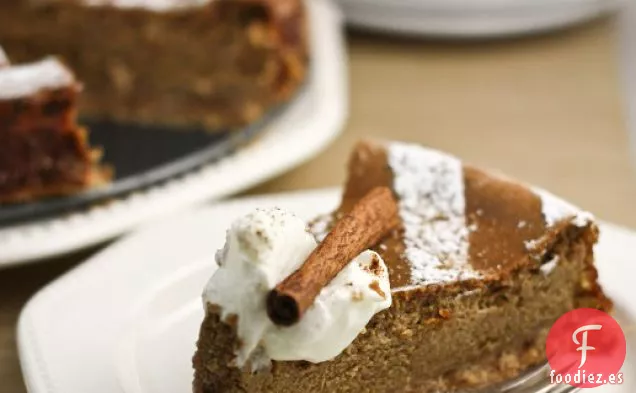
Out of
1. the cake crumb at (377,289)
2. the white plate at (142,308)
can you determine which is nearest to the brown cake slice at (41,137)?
the white plate at (142,308)

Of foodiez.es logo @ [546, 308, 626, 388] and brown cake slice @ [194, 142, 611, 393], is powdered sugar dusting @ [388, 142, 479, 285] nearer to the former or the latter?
brown cake slice @ [194, 142, 611, 393]

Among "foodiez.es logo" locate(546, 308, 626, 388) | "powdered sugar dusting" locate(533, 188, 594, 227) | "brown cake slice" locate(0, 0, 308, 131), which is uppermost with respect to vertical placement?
"brown cake slice" locate(0, 0, 308, 131)

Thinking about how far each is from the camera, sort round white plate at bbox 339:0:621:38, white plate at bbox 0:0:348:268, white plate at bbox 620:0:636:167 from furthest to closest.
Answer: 1. round white plate at bbox 339:0:621:38
2. white plate at bbox 620:0:636:167
3. white plate at bbox 0:0:348:268

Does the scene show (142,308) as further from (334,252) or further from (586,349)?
(586,349)

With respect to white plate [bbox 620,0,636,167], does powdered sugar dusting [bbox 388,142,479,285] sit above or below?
below

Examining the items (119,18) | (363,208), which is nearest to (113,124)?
(119,18)

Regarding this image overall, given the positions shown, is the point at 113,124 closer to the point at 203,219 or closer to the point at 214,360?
the point at 203,219

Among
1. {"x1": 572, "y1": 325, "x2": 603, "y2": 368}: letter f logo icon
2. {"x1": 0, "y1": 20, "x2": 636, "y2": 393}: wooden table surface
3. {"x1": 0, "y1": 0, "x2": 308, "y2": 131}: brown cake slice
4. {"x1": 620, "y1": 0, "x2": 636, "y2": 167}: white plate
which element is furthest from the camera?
{"x1": 620, "y1": 0, "x2": 636, "y2": 167}: white plate

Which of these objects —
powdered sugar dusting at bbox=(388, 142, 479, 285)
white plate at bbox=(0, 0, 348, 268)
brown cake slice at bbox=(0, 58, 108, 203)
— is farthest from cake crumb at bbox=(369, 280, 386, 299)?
brown cake slice at bbox=(0, 58, 108, 203)
